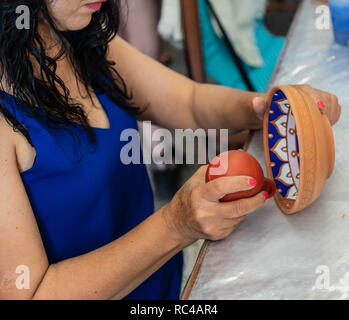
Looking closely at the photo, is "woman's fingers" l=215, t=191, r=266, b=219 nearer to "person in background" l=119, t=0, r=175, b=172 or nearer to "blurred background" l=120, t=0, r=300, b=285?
"blurred background" l=120, t=0, r=300, b=285

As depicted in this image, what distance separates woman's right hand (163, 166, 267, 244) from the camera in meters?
0.65

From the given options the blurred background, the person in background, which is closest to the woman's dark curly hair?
the blurred background

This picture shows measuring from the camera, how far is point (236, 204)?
672 mm

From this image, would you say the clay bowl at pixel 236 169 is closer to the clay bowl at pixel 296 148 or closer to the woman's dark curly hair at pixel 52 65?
the clay bowl at pixel 296 148

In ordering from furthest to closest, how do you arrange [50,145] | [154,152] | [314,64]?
[154,152] < [314,64] < [50,145]

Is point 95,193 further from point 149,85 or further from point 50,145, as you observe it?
point 149,85

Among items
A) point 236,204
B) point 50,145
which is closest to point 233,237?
point 236,204

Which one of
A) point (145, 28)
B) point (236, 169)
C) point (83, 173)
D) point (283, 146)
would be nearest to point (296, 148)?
point (283, 146)

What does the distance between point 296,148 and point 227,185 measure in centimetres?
17

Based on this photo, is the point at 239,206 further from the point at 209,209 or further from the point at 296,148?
the point at 296,148

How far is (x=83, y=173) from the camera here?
82cm

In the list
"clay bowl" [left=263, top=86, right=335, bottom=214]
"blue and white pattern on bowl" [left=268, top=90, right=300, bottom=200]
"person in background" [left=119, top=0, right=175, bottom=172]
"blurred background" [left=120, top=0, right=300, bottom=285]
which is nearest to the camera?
"clay bowl" [left=263, top=86, right=335, bottom=214]

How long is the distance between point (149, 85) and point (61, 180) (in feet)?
1.21

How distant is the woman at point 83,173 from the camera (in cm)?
69
